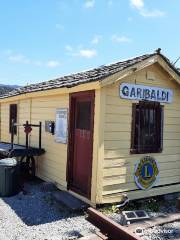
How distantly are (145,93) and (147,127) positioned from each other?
85cm

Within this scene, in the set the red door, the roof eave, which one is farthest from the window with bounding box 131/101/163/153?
the red door

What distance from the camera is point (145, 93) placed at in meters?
7.16

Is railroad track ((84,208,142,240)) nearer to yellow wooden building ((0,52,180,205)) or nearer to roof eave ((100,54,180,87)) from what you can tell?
yellow wooden building ((0,52,180,205))

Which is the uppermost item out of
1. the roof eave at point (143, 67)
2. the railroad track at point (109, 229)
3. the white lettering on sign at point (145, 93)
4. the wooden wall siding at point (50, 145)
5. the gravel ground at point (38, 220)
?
the roof eave at point (143, 67)

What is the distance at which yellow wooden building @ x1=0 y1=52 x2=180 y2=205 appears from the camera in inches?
256

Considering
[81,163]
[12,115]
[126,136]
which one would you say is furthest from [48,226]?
[12,115]

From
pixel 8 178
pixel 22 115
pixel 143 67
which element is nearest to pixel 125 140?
pixel 143 67

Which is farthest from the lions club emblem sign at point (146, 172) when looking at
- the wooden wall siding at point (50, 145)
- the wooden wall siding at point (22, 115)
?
the wooden wall siding at point (22, 115)

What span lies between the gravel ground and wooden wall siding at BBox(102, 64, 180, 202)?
1019 millimetres

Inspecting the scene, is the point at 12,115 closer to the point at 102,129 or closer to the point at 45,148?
the point at 45,148

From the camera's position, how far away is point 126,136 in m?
6.93

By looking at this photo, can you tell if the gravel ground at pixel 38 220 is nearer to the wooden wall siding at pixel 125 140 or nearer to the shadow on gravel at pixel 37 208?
the shadow on gravel at pixel 37 208

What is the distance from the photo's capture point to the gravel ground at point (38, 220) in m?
5.20

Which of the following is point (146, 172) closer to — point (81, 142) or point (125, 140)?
point (125, 140)
